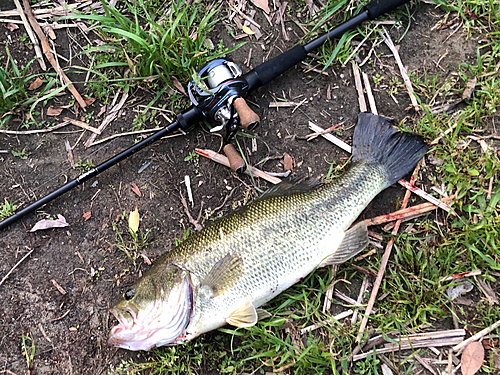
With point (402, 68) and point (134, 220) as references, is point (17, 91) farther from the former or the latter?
point (402, 68)

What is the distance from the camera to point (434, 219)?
147 inches

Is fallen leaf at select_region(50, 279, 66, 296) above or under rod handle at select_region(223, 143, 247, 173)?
under

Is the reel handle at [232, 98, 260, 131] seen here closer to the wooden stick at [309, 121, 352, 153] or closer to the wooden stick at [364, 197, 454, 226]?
the wooden stick at [309, 121, 352, 153]

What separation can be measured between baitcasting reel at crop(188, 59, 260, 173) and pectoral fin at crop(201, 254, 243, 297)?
932mm

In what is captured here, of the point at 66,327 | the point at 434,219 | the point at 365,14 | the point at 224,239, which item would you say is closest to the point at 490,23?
the point at 365,14

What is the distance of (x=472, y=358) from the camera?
3.35 m

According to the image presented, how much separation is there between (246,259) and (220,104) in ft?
4.60

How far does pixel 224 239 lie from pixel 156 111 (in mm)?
1643

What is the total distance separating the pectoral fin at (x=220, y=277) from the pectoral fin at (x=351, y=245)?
0.82 m

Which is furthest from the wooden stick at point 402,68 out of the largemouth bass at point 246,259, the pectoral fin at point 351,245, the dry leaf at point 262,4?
the pectoral fin at point 351,245

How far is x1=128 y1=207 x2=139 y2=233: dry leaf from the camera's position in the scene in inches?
148

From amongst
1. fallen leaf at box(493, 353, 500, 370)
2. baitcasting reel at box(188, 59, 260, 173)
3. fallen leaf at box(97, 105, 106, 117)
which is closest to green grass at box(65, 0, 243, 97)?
fallen leaf at box(97, 105, 106, 117)

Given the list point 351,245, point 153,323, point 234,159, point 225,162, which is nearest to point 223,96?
point 234,159

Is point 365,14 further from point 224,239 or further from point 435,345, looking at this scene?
point 435,345
